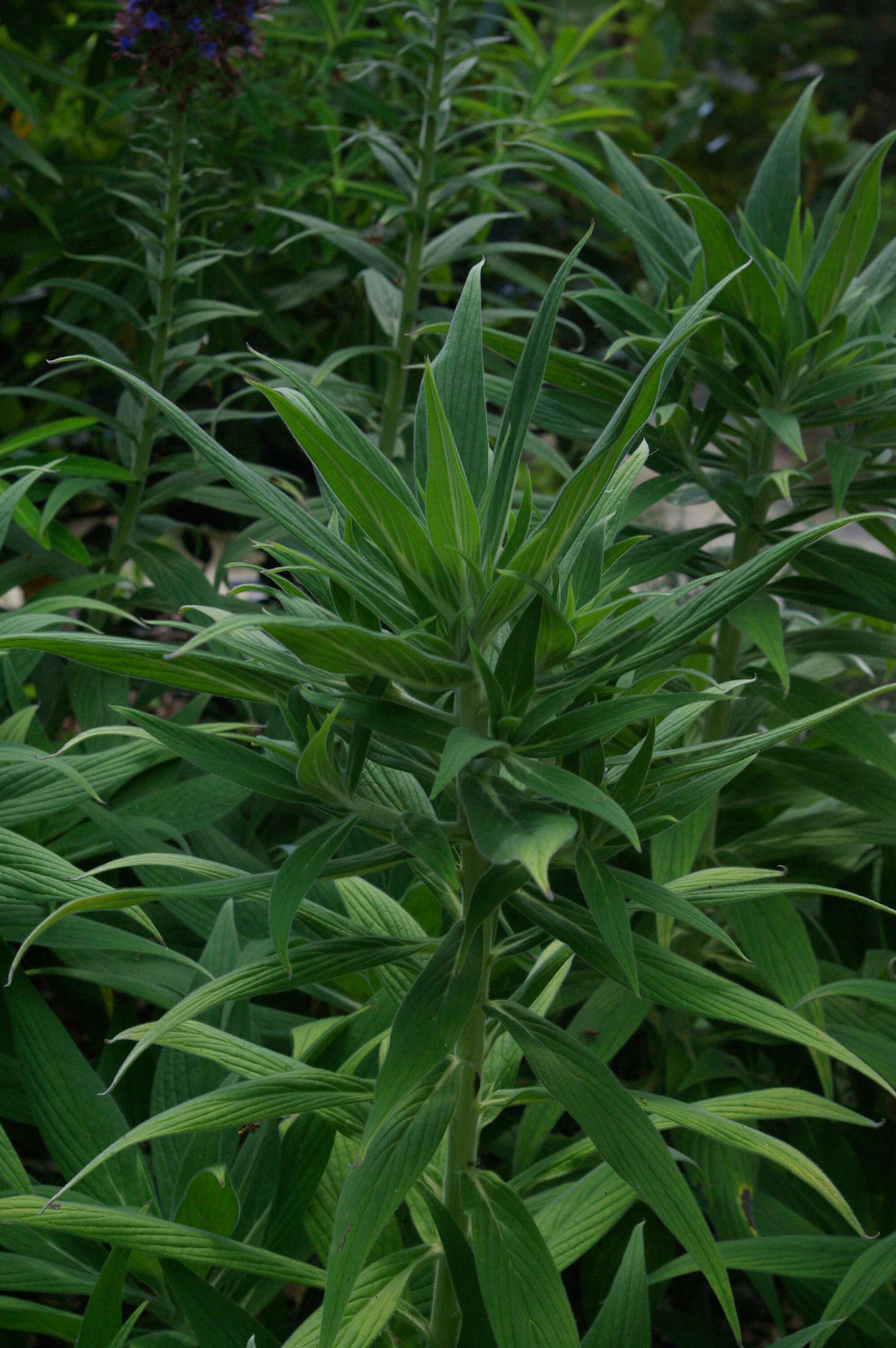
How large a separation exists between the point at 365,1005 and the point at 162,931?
0.65 ft

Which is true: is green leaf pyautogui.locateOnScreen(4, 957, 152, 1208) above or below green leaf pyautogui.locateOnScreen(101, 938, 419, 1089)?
below

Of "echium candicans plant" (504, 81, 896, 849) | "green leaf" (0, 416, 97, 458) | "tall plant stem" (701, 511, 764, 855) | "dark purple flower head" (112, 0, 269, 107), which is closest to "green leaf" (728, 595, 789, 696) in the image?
"echium candicans plant" (504, 81, 896, 849)

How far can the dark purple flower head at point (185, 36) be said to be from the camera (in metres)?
1.05

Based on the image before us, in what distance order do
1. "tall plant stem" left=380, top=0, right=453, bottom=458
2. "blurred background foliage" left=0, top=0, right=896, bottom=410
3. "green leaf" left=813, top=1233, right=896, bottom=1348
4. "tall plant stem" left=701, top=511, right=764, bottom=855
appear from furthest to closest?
"blurred background foliage" left=0, top=0, right=896, bottom=410 → "tall plant stem" left=380, top=0, right=453, bottom=458 → "tall plant stem" left=701, top=511, right=764, bottom=855 → "green leaf" left=813, top=1233, right=896, bottom=1348

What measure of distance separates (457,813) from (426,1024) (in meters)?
0.12

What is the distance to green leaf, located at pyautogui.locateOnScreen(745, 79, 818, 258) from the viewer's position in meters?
0.86

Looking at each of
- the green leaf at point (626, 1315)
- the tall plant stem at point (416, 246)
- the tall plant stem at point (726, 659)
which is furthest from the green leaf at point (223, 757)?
the tall plant stem at point (416, 246)

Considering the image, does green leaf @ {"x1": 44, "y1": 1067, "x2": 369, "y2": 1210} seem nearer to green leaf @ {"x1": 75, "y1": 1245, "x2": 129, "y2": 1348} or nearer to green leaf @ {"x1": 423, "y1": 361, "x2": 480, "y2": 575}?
green leaf @ {"x1": 75, "y1": 1245, "x2": 129, "y2": 1348}

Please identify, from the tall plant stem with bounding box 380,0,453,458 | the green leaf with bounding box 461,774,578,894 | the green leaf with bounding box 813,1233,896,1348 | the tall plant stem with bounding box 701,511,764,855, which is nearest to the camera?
the green leaf with bounding box 461,774,578,894

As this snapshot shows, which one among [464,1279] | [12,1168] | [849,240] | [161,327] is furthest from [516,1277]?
[161,327]

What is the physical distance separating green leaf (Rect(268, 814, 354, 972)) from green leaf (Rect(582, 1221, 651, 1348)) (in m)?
0.29

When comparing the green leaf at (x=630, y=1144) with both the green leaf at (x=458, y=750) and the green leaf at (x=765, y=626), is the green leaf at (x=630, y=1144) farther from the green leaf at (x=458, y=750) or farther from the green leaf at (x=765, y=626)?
the green leaf at (x=765, y=626)

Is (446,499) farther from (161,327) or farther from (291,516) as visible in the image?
(161,327)

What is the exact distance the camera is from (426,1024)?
1.43 feet
